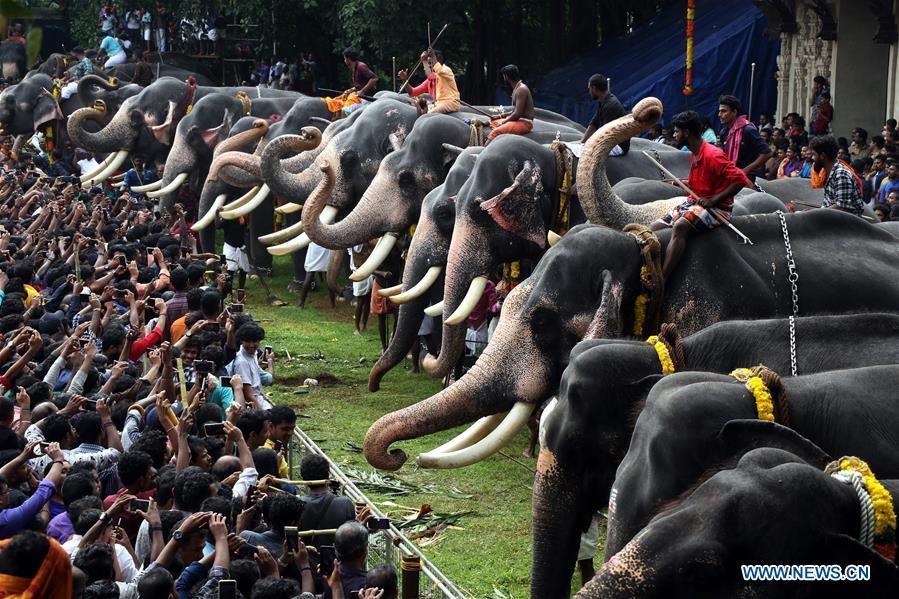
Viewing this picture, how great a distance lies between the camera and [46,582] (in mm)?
4898

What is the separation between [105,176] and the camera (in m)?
18.5

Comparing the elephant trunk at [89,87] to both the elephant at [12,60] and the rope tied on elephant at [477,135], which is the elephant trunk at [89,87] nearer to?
the elephant at [12,60]

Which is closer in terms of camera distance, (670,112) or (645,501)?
(645,501)

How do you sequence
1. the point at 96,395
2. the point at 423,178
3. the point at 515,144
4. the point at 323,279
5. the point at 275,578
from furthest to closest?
the point at 323,279, the point at 423,178, the point at 515,144, the point at 96,395, the point at 275,578

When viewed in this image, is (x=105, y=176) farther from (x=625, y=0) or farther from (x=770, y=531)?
(x=770, y=531)

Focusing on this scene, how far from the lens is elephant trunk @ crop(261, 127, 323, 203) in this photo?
13.3m

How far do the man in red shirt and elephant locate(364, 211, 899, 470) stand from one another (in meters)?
0.08

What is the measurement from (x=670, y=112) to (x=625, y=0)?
18.6 feet

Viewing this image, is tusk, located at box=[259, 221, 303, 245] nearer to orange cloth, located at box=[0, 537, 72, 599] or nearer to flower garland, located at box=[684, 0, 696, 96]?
flower garland, located at box=[684, 0, 696, 96]

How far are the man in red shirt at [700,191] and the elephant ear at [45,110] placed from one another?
15.8 metres

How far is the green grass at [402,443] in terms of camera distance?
795 cm

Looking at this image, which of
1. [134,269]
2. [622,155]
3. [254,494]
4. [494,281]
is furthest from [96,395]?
[622,155]

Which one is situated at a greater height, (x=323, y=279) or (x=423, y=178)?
(x=423, y=178)

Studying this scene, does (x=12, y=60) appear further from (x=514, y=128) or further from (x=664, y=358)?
(x=664, y=358)
